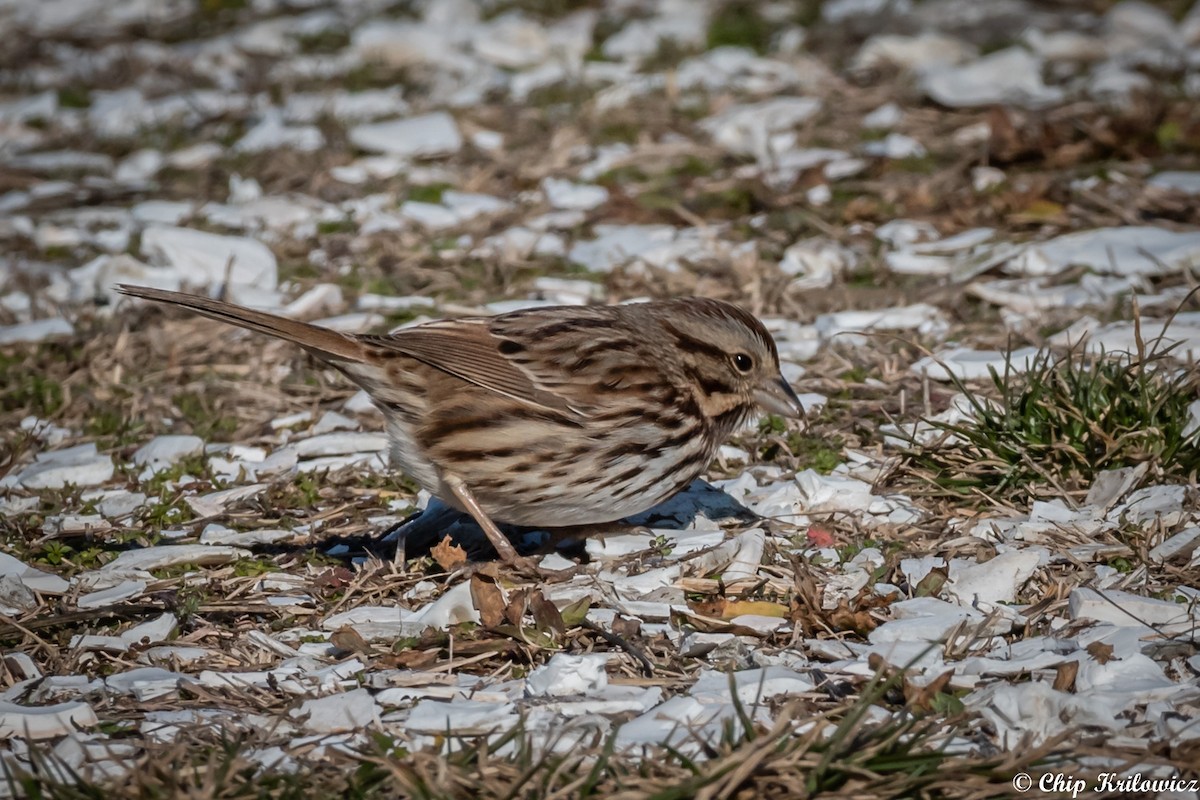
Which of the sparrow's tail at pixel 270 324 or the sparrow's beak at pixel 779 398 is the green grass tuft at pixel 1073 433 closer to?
the sparrow's beak at pixel 779 398

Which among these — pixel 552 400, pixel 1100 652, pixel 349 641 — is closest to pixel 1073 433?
pixel 1100 652

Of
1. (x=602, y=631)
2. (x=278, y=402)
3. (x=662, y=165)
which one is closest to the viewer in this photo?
(x=602, y=631)

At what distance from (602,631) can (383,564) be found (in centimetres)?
98

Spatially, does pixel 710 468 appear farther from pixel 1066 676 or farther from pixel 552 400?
pixel 1066 676

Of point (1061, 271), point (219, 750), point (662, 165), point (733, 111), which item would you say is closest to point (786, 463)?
point (1061, 271)

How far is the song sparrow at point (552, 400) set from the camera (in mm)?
4844

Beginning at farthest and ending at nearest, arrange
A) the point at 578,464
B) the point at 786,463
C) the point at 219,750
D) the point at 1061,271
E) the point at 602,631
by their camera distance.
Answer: the point at 1061,271 < the point at 786,463 < the point at 578,464 < the point at 602,631 < the point at 219,750

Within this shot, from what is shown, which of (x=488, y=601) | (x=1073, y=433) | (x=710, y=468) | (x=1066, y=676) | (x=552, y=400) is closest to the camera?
(x=1066, y=676)

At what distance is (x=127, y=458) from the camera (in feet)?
19.5

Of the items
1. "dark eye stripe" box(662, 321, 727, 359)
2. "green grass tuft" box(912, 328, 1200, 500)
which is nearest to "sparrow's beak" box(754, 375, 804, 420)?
"dark eye stripe" box(662, 321, 727, 359)

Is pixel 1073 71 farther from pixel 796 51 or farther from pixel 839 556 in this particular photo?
pixel 839 556

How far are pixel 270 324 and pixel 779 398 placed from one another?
1809 millimetres

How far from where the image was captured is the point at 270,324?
4742mm

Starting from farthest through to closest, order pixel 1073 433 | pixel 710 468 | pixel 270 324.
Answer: pixel 710 468, pixel 1073 433, pixel 270 324
